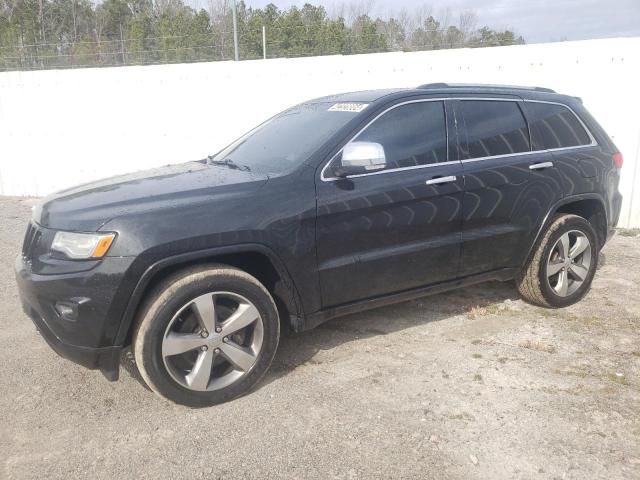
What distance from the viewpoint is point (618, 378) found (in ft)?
10.9

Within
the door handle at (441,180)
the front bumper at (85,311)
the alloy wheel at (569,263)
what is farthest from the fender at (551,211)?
the front bumper at (85,311)

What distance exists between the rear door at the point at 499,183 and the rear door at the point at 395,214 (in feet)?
0.46

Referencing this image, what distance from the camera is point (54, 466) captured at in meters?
2.62

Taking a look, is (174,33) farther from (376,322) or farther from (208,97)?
(376,322)

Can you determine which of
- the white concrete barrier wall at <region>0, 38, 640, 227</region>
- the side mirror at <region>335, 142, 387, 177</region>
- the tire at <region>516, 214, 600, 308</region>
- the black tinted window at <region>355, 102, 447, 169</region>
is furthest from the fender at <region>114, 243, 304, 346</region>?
the white concrete barrier wall at <region>0, 38, 640, 227</region>

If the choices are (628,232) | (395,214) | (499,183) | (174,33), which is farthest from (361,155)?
(174,33)

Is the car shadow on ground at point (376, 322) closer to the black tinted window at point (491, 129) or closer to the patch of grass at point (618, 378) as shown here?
the patch of grass at point (618, 378)

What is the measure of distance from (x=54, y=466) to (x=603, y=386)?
3094mm

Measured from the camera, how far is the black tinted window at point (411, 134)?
3.53 m

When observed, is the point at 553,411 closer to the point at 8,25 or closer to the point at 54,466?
the point at 54,466

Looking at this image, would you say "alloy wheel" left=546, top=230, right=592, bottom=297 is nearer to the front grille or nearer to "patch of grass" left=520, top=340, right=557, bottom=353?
"patch of grass" left=520, top=340, right=557, bottom=353

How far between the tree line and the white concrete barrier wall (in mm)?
4064

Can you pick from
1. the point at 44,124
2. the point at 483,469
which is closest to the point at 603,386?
the point at 483,469

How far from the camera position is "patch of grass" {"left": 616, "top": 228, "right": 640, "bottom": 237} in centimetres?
670
